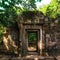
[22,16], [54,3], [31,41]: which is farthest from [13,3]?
[31,41]

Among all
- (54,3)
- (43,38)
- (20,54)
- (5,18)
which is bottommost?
(20,54)

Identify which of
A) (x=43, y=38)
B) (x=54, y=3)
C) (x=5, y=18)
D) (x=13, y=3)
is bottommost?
(x=43, y=38)

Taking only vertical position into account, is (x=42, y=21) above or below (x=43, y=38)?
above

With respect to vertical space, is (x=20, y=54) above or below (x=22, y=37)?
below

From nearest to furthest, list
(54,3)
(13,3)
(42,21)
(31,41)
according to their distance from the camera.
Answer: (13,3), (42,21), (54,3), (31,41)

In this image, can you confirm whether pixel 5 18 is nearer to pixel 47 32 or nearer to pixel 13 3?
pixel 13 3

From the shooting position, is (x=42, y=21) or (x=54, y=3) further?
(x=54, y=3)

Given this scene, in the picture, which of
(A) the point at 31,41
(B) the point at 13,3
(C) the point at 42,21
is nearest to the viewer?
(B) the point at 13,3

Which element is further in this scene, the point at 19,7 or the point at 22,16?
the point at 22,16

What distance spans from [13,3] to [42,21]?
238 centimetres

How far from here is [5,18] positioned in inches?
361

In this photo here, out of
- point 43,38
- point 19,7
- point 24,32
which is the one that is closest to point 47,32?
point 43,38

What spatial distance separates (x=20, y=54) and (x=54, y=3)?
14.5 feet

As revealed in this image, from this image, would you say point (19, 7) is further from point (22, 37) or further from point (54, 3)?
point (54, 3)
